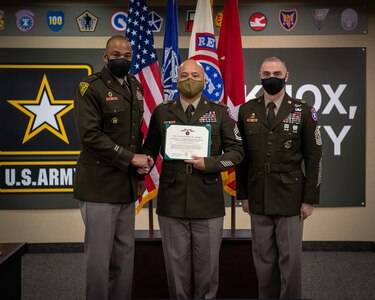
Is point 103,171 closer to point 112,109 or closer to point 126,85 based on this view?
point 112,109

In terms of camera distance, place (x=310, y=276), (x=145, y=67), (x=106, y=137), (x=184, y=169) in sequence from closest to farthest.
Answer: (x=106, y=137) → (x=184, y=169) → (x=145, y=67) → (x=310, y=276)

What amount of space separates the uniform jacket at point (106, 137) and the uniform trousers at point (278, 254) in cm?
80

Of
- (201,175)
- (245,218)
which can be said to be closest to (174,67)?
(201,175)

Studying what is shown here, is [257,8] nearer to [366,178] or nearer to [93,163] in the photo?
[366,178]

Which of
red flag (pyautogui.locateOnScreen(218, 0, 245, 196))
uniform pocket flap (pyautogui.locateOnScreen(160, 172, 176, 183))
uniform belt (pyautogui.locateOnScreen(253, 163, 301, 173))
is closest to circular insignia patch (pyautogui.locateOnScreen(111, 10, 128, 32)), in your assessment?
red flag (pyautogui.locateOnScreen(218, 0, 245, 196))

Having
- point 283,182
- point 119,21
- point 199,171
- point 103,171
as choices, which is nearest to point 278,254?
point 283,182

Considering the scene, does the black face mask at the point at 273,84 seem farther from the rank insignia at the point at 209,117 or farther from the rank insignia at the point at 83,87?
the rank insignia at the point at 83,87

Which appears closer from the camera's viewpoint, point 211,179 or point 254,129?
point 211,179

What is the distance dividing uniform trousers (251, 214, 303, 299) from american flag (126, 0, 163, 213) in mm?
952

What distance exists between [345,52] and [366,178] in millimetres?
1296

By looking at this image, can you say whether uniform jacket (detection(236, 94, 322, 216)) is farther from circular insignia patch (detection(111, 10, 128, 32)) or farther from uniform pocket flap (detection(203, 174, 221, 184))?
circular insignia patch (detection(111, 10, 128, 32))

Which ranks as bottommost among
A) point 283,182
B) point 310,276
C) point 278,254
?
point 310,276

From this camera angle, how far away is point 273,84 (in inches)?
106

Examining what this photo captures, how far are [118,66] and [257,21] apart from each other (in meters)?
2.49
